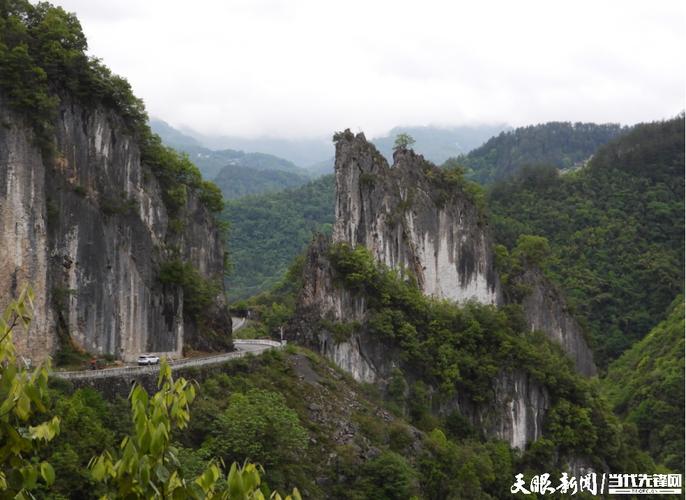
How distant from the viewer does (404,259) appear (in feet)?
158

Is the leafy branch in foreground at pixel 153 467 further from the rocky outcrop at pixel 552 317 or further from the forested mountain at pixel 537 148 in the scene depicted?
the forested mountain at pixel 537 148

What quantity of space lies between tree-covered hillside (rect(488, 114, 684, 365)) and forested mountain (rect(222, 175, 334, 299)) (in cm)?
2948

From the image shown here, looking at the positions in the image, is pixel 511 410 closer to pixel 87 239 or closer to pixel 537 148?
pixel 87 239

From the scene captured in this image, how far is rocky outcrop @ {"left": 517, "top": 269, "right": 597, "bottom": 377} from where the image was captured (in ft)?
191

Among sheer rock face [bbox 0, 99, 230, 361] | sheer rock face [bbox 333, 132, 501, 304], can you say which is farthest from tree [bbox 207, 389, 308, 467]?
sheer rock face [bbox 333, 132, 501, 304]

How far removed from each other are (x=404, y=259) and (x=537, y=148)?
430ft

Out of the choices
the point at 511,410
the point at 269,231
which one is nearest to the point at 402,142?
the point at 511,410

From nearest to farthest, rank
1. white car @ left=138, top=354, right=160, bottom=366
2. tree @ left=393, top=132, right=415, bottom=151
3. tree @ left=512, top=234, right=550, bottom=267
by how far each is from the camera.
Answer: white car @ left=138, top=354, right=160, bottom=366 → tree @ left=393, top=132, right=415, bottom=151 → tree @ left=512, top=234, right=550, bottom=267

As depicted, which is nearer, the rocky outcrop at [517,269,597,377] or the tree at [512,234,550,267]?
the rocky outcrop at [517,269,597,377]

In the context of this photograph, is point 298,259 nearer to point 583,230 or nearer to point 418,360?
point 418,360

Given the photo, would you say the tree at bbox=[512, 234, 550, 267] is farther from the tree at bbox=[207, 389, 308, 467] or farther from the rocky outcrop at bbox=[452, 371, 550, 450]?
the tree at bbox=[207, 389, 308, 467]

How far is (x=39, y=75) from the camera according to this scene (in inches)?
1141

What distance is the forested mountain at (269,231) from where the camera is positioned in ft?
346

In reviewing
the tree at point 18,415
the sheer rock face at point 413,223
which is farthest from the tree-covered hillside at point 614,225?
the tree at point 18,415
